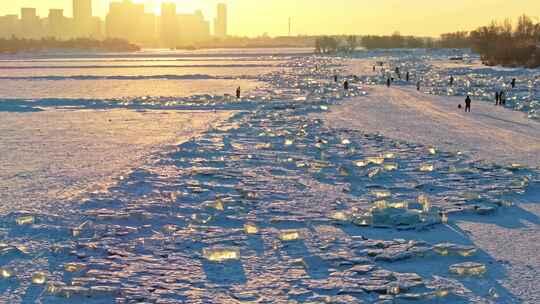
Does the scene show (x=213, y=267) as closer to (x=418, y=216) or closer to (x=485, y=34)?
(x=418, y=216)

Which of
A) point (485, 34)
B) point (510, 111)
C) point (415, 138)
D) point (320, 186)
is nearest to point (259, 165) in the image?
point (320, 186)

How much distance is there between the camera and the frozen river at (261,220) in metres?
5.82

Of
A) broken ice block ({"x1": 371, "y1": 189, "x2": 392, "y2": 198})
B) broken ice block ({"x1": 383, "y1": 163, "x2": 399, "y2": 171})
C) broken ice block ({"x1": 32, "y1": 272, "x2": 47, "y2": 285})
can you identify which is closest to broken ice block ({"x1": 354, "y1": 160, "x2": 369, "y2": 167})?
broken ice block ({"x1": 383, "y1": 163, "x2": 399, "y2": 171})

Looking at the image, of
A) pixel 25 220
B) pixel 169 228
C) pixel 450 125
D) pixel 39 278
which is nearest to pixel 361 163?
pixel 169 228

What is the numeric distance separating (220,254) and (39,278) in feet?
5.68

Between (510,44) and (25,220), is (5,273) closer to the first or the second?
(25,220)

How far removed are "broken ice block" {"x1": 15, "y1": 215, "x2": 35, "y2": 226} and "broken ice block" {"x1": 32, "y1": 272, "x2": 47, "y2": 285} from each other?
1.86 metres

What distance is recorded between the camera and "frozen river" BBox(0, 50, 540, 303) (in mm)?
5824

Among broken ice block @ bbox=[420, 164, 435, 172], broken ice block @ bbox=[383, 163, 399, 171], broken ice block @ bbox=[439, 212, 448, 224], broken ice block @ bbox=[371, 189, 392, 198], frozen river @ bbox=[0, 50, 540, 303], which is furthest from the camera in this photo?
broken ice block @ bbox=[383, 163, 399, 171]

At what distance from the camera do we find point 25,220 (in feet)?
25.5

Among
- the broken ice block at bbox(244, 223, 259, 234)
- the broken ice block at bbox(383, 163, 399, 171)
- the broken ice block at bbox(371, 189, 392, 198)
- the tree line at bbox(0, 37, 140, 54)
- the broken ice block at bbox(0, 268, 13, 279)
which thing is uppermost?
the tree line at bbox(0, 37, 140, 54)

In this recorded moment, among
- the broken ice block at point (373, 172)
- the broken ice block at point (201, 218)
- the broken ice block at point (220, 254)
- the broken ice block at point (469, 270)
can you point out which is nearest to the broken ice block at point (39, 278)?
the broken ice block at point (220, 254)

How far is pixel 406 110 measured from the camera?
22094 mm

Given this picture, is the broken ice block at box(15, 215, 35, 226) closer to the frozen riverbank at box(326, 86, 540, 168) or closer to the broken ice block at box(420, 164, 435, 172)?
the broken ice block at box(420, 164, 435, 172)
